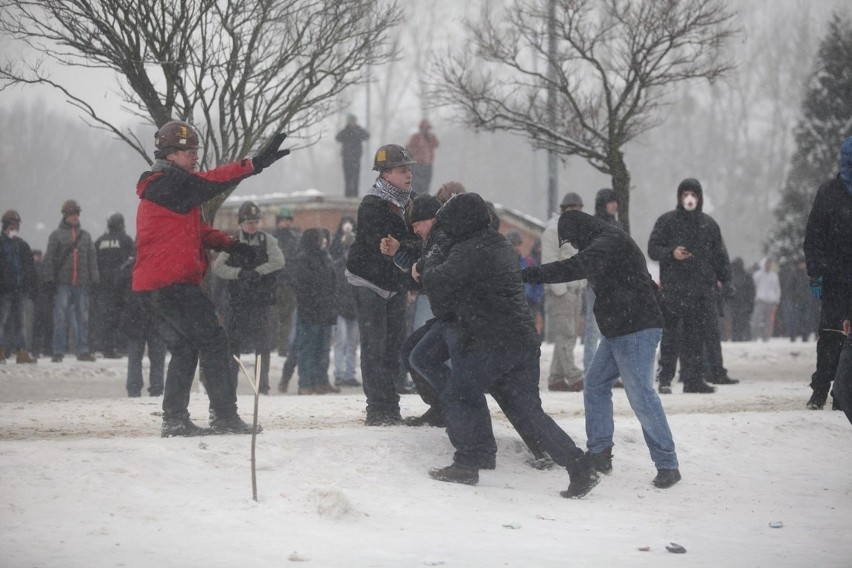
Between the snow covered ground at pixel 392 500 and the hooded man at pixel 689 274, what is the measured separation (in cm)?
286

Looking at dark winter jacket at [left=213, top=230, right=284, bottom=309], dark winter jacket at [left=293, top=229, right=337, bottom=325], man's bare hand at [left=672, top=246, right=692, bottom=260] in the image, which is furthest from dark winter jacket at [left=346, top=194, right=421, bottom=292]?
dark winter jacket at [left=293, top=229, right=337, bottom=325]

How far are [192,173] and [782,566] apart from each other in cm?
421

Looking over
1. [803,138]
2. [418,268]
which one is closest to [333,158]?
[803,138]

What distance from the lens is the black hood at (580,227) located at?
316 inches

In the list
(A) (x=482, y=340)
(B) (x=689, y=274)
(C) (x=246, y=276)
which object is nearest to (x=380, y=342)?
(A) (x=482, y=340)

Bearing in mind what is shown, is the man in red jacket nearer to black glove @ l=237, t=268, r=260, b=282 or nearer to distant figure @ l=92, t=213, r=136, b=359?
black glove @ l=237, t=268, r=260, b=282

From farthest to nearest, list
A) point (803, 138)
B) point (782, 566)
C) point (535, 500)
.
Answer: point (803, 138), point (535, 500), point (782, 566)

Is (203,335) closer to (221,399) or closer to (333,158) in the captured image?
(221,399)

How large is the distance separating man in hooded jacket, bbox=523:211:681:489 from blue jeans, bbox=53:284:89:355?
1016 centimetres

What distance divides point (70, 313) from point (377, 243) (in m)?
9.43

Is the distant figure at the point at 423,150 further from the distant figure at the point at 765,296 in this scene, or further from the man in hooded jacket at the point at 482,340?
the man in hooded jacket at the point at 482,340

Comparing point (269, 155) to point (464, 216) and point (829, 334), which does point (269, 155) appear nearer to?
Result: point (464, 216)

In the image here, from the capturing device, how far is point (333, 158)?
238 feet

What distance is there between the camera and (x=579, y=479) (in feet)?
→ 25.1
